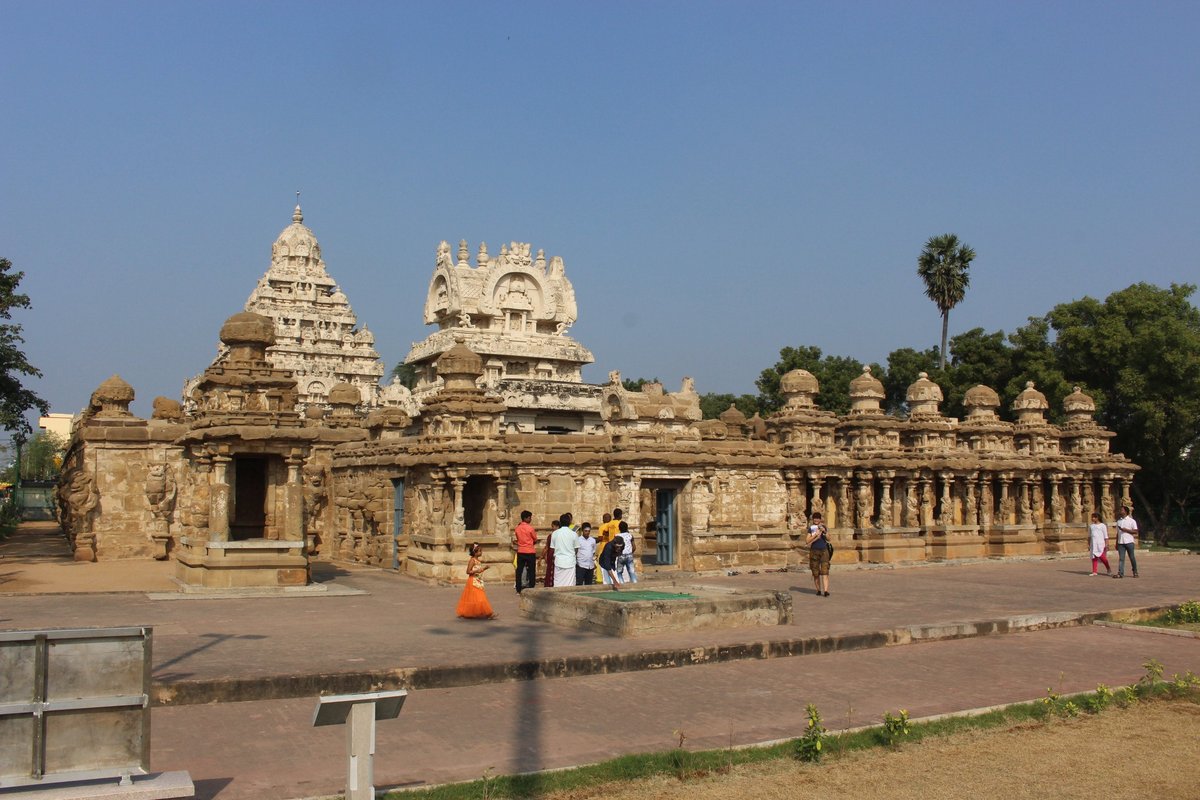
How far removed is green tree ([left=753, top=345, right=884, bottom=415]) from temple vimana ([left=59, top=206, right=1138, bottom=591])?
1913cm

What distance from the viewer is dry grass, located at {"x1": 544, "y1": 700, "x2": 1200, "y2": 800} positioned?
7.04m

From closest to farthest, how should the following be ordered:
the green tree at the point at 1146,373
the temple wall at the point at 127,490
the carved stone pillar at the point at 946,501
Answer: the temple wall at the point at 127,490 → the carved stone pillar at the point at 946,501 → the green tree at the point at 1146,373

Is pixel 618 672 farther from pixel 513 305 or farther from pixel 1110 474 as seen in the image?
pixel 513 305

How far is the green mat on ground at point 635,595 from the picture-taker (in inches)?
537

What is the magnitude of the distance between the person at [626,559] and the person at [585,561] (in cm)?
48

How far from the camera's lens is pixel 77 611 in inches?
559

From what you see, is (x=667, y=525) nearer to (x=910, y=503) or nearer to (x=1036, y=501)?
(x=910, y=503)

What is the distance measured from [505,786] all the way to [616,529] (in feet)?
35.6

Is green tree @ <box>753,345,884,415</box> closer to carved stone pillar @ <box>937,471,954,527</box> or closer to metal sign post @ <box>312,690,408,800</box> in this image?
carved stone pillar @ <box>937,471,954,527</box>

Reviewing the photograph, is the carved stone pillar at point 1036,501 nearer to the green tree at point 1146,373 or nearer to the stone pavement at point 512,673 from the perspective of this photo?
the green tree at point 1146,373

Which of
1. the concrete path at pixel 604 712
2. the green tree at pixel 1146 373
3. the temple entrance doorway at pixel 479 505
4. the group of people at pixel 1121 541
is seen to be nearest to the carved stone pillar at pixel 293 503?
the temple entrance doorway at pixel 479 505

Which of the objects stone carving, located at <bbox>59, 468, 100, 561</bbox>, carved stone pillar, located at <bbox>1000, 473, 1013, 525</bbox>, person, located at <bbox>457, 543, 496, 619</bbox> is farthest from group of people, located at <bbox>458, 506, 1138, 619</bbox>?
carved stone pillar, located at <bbox>1000, 473, 1013, 525</bbox>

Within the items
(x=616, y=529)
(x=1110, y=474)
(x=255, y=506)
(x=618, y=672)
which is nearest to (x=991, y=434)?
(x=1110, y=474)

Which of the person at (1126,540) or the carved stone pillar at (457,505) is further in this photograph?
the person at (1126,540)
